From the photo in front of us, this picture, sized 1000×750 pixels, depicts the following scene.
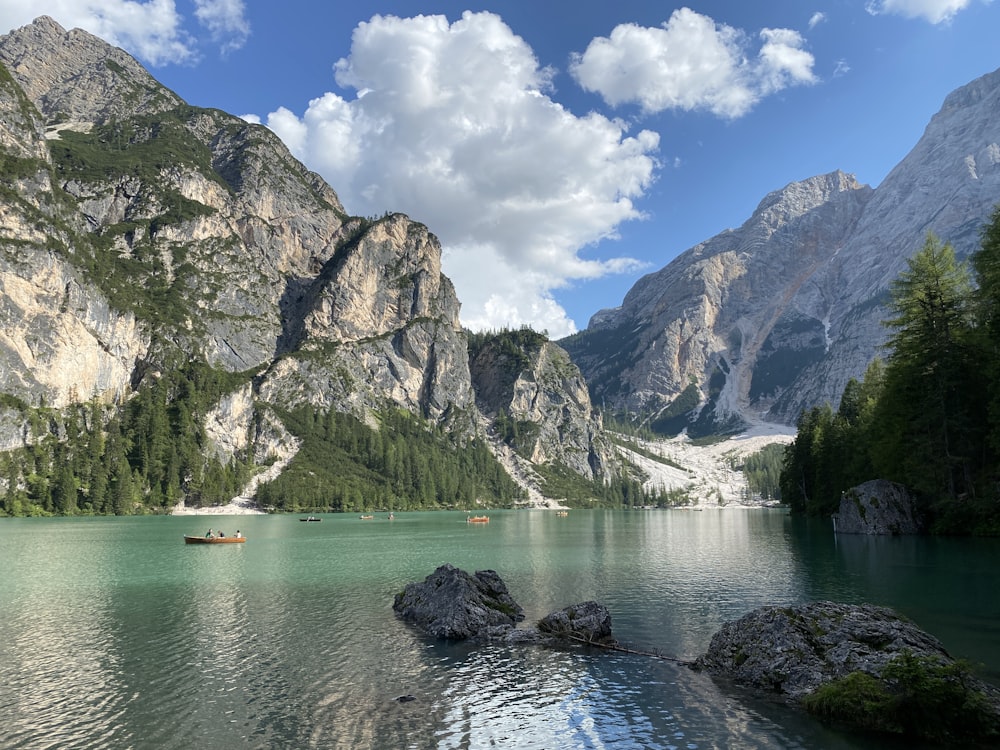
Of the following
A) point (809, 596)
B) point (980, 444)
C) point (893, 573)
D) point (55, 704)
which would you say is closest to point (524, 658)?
point (55, 704)

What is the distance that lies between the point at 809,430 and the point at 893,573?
84.7m

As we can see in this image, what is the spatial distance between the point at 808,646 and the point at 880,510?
6575 cm

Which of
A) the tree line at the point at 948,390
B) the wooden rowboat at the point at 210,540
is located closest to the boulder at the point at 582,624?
the tree line at the point at 948,390

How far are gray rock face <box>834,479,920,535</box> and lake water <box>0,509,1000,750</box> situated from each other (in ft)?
38.2

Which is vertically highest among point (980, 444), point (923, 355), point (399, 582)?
point (923, 355)

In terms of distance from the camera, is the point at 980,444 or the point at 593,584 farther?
the point at 980,444

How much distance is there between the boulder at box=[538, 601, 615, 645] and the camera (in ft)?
104

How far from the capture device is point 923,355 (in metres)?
72.8

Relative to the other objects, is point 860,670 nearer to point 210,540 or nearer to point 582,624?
point 582,624

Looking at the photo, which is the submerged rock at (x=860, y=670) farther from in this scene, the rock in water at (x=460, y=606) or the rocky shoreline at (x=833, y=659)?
the rock in water at (x=460, y=606)

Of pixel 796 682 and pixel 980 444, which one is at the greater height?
pixel 980 444

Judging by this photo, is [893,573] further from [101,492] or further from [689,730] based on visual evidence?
[101,492]

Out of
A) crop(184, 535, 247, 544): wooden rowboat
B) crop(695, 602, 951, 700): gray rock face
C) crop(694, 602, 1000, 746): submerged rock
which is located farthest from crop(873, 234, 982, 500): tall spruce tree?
crop(184, 535, 247, 544): wooden rowboat

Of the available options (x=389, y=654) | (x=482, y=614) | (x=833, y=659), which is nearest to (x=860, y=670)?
(x=833, y=659)
